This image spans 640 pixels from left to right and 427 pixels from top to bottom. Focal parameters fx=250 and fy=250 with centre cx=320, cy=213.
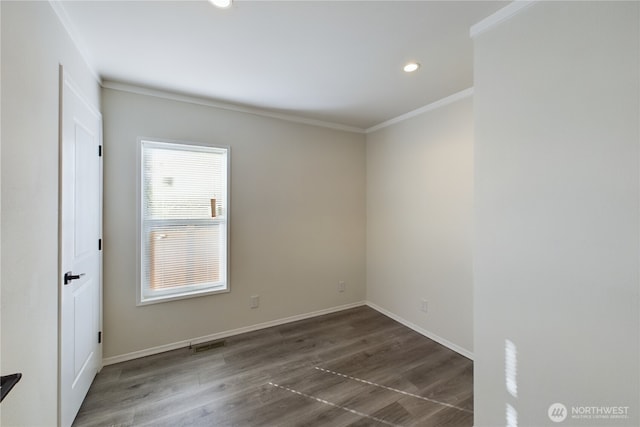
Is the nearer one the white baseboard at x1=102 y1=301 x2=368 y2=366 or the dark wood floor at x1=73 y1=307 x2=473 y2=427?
the dark wood floor at x1=73 y1=307 x2=473 y2=427

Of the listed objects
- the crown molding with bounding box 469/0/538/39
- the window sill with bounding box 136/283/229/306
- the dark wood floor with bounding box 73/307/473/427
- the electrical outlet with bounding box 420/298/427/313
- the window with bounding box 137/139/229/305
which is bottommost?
the dark wood floor with bounding box 73/307/473/427

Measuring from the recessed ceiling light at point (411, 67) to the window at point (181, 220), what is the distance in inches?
77.2

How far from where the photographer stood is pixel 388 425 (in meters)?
1.67

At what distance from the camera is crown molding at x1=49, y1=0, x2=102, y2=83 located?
1384mm

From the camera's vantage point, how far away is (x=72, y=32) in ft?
5.23

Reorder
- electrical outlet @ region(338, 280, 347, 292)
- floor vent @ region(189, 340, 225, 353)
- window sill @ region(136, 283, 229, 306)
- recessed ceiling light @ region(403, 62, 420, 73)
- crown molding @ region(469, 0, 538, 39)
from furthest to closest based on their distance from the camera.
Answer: electrical outlet @ region(338, 280, 347, 292) → floor vent @ region(189, 340, 225, 353) → window sill @ region(136, 283, 229, 306) → recessed ceiling light @ region(403, 62, 420, 73) → crown molding @ region(469, 0, 538, 39)

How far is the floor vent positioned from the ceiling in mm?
2607

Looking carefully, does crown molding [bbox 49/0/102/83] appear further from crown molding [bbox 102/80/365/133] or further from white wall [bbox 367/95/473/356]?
white wall [bbox 367/95/473/356]

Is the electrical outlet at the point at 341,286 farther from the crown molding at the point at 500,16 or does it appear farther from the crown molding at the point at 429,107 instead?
the crown molding at the point at 500,16

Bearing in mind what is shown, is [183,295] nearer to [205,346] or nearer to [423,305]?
[205,346]

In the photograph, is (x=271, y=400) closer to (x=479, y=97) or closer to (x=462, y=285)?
(x=462, y=285)
